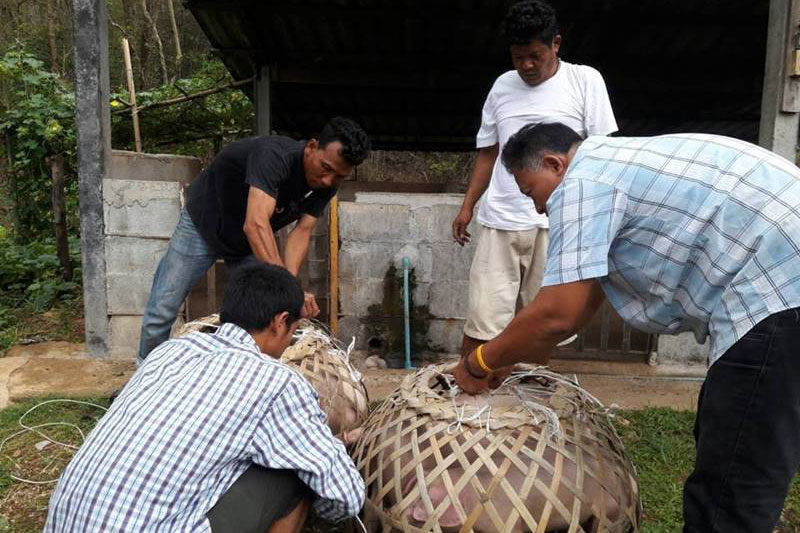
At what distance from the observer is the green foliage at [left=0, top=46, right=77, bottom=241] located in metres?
6.98

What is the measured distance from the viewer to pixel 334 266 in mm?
Answer: 4734

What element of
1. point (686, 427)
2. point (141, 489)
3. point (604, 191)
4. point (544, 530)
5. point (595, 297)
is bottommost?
point (686, 427)

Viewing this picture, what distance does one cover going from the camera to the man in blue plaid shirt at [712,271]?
175 centimetres

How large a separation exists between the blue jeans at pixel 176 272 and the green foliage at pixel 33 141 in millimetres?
4233

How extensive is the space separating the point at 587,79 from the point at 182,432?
240 centimetres

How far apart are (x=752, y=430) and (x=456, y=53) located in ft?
19.9

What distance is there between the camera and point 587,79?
3.18m

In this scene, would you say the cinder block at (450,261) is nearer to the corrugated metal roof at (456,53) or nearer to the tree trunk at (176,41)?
the corrugated metal roof at (456,53)

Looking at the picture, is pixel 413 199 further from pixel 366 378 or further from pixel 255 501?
pixel 255 501

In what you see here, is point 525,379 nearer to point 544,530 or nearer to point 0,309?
point 544,530

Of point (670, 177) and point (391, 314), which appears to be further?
point (391, 314)

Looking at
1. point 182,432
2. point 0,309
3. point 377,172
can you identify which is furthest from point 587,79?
point 377,172

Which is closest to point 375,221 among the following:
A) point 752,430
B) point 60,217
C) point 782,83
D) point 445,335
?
point 445,335

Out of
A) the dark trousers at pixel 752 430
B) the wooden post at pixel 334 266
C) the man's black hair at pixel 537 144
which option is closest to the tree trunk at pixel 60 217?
the wooden post at pixel 334 266
